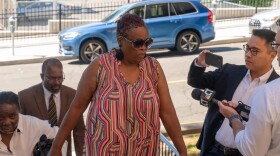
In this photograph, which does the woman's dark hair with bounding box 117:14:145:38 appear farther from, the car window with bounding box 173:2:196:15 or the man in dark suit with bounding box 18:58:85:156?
the car window with bounding box 173:2:196:15

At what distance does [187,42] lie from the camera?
54.8ft

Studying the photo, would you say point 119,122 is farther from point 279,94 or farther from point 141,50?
point 279,94

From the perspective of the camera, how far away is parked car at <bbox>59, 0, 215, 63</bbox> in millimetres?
15828

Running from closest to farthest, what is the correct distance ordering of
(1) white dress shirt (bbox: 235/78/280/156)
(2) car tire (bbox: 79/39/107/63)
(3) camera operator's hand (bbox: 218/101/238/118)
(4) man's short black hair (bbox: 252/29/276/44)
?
(1) white dress shirt (bbox: 235/78/280/156)
(3) camera operator's hand (bbox: 218/101/238/118)
(4) man's short black hair (bbox: 252/29/276/44)
(2) car tire (bbox: 79/39/107/63)

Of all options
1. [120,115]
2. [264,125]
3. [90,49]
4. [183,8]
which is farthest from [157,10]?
[264,125]

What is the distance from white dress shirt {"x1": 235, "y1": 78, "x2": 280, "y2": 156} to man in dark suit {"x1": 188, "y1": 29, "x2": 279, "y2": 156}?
0.82m

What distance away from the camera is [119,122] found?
3.43 m

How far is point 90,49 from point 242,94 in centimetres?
1180

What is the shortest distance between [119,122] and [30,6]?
20.0 m

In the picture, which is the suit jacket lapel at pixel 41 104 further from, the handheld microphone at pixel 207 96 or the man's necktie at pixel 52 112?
the handheld microphone at pixel 207 96

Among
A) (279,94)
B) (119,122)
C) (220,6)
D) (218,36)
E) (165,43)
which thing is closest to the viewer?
(279,94)

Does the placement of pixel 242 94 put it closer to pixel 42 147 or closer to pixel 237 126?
pixel 237 126

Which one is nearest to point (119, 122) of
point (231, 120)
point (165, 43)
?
point (231, 120)

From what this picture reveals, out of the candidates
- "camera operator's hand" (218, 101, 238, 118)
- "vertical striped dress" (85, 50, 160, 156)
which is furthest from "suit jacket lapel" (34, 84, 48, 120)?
"camera operator's hand" (218, 101, 238, 118)
